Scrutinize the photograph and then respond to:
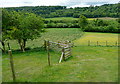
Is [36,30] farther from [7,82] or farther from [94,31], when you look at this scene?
[94,31]

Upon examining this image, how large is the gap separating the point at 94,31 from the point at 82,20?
6.94 m

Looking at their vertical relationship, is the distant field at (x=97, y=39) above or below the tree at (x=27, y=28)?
below

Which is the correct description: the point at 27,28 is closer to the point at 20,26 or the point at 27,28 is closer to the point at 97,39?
the point at 20,26

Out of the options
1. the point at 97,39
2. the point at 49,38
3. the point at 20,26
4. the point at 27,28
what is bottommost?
the point at 97,39

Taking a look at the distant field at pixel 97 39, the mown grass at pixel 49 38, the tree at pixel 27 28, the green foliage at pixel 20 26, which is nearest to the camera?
the green foliage at pixel 20 26

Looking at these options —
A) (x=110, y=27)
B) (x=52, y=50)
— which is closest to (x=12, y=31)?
(x=52, y=50)

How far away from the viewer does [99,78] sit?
5859 millimetres

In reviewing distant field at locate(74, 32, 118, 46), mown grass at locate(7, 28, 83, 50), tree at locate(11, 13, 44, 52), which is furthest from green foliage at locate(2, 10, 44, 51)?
distant field at locate(74, 32, 118, 46)

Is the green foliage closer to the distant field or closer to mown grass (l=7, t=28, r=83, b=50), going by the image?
mown grass (l=7, t=28, r=83, b=50)

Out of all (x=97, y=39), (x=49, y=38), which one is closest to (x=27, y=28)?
(x=49, y=38)

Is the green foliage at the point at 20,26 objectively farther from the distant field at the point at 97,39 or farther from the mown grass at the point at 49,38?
the distant field at the point at 97,39

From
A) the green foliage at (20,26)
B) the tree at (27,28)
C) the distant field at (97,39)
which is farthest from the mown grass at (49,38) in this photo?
the distant field at (97,39)

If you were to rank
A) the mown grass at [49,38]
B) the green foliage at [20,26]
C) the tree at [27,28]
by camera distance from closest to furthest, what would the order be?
the green foliage at [20,26] → the tree at [27,28] → the mown grass at [49,38]

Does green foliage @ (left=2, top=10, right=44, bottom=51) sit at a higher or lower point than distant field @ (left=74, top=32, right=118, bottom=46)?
higher
